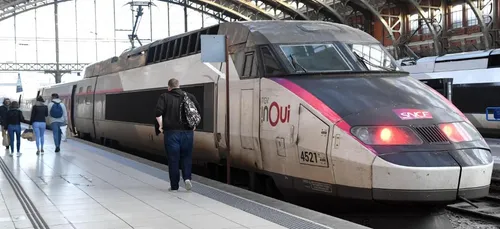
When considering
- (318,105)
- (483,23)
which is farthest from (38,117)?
(483,23)

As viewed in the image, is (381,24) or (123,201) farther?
(381,24)

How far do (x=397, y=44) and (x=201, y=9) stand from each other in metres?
25.5

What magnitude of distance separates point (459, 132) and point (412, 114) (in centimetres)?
59

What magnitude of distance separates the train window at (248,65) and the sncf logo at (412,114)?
253 centimetres

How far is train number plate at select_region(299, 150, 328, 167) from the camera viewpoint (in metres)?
6.62

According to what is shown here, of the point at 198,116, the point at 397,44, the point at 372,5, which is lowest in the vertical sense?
the point at 198,116

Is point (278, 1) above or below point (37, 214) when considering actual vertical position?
above

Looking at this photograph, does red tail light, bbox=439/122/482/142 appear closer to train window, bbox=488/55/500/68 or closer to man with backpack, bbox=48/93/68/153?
man with backpack, bbox=48/93/68/153

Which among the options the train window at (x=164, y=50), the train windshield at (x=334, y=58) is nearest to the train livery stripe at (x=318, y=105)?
the train windshield at (x=334, y=58)

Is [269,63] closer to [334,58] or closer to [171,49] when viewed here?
[334,58]

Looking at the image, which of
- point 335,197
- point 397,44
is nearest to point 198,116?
point 335,197

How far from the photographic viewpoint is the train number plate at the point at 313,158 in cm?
662

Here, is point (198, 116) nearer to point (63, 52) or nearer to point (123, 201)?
point (123, 201)

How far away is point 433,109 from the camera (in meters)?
6.74
